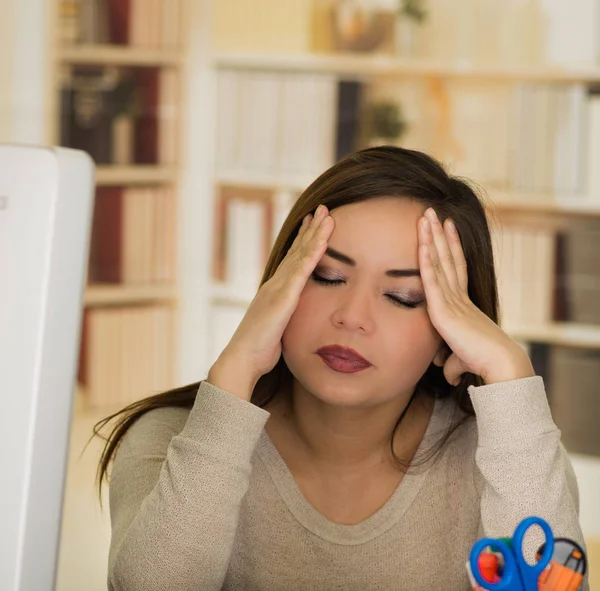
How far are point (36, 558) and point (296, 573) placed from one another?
2.17 ft

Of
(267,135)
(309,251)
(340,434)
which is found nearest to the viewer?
(309,251)

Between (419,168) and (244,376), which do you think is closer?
(244,376)

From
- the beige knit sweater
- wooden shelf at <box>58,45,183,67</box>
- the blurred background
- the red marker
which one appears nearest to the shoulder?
the beige knit sweater

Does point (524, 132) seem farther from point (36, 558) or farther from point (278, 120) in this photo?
point (36, 558)

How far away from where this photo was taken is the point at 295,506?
3.88 ft

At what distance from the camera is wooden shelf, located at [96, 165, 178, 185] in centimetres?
375

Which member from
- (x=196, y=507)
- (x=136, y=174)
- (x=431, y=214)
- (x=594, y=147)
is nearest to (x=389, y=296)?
(x=431, y=214)

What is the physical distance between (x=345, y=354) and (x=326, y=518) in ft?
0.75

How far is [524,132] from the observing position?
3424 mm

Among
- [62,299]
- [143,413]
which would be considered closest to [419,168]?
[143,413]

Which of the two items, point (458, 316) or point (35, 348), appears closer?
point (35, 348)

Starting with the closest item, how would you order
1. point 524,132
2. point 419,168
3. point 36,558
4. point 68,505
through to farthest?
1. point 36,558
2. point 419,168
3. point 68,505
4. point 524,132

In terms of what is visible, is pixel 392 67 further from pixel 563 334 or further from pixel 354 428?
pixel 354 428

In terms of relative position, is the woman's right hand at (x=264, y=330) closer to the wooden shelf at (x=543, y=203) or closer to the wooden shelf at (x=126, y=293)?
the wooden shelf at (x=543, y=203)
